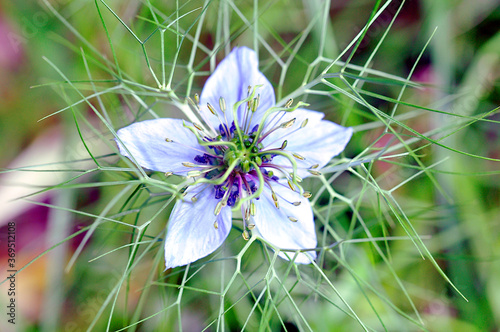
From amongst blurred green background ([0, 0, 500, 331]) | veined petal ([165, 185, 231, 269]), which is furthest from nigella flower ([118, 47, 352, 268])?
blurred green background ([0, 0, 500, 331])

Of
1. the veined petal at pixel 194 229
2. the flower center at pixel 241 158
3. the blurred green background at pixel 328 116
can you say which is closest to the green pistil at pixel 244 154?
the flower center at pixel 241 158

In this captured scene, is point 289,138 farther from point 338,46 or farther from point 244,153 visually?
point 338,46

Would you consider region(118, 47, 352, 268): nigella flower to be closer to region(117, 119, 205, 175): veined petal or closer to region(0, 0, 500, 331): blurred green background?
region(117, 119, 205, 175): veined petal

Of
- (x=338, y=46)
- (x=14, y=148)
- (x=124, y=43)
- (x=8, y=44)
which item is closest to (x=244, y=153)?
(x=124, y=43)

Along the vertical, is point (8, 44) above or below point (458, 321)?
above

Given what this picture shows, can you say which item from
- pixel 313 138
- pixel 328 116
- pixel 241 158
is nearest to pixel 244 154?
pixel 241 158

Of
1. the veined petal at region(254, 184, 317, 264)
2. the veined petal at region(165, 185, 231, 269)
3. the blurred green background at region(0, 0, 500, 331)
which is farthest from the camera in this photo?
the blurred green background at region(0, 0, 500, 331)
